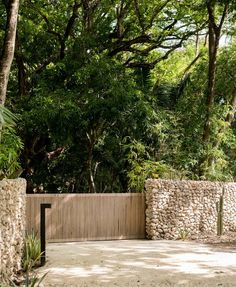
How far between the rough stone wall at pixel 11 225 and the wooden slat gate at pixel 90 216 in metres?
3.91

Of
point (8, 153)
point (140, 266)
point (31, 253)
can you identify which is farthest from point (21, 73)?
point (140, 266)

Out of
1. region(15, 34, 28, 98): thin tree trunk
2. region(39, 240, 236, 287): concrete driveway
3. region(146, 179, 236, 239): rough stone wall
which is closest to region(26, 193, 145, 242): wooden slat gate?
region(146, 179, 236, 239): rough stone wall

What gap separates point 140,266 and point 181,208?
533cm

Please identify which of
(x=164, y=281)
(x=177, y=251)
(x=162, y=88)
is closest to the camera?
(x=164, y=281)

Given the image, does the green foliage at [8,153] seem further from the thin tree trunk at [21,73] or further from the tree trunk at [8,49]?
Result: the thin tree trunk at [21,73]

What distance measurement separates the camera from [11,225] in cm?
746

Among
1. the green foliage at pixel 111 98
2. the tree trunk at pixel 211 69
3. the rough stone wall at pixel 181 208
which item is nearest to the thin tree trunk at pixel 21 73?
the green foliage at pixel 111 98

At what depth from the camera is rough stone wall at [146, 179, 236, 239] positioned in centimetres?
1326

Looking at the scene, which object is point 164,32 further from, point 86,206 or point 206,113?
point 86,206

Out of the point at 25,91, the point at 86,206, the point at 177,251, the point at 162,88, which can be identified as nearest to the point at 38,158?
the point at 25,91

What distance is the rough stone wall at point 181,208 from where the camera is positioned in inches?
522

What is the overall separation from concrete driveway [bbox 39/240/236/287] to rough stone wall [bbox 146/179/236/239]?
1.91 m

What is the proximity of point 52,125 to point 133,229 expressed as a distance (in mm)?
3582

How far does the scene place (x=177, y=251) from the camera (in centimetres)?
1032
